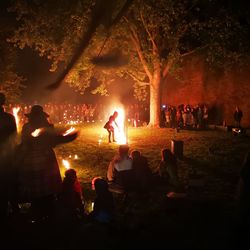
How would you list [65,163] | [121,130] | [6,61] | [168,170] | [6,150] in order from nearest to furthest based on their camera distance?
1. [6,150]
2. [168,170]
3. [65,163]
4. [121,130]
5. [6,61]

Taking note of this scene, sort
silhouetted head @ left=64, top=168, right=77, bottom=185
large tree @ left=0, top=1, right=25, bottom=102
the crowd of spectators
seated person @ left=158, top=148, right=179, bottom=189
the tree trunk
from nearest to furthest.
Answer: silhouetted head @ left=64, top=168, right=77, bottom=185 < seated person @ left=158, top=148, right=179, bottom=189 < the tree trunk < large tree @ left=0, top=1, right=25, bottom=102 < the crowd of spectators

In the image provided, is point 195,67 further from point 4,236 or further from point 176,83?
point 4,236

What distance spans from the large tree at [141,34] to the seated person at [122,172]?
1171 centimetres

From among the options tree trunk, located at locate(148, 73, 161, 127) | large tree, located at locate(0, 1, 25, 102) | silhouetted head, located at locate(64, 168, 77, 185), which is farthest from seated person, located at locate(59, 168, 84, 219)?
large tree, located at locate(0, 1, 25, 102)

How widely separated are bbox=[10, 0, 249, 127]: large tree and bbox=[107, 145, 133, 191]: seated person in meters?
11.7

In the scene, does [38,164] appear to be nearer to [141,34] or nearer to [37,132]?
[37,132]

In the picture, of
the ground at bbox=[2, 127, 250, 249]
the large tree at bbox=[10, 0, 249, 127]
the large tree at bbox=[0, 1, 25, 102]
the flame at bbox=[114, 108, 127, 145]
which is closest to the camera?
the ground at bbox=[2, 127, 250, 249]

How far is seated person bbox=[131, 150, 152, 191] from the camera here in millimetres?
8094

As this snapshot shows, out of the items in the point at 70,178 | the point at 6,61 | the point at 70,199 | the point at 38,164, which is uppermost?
the point at 6,61

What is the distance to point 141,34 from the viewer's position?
25141 millimetres

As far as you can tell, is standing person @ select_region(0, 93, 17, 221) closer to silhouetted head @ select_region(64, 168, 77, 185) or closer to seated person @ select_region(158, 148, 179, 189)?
silhouetted head @ select_region(64, 168, 77, 185)

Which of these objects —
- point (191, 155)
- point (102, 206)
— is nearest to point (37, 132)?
point (102, 206)

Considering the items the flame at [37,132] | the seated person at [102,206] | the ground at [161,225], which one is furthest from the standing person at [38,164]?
the seated person at [102,206]

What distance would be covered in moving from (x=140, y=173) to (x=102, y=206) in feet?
6.35
